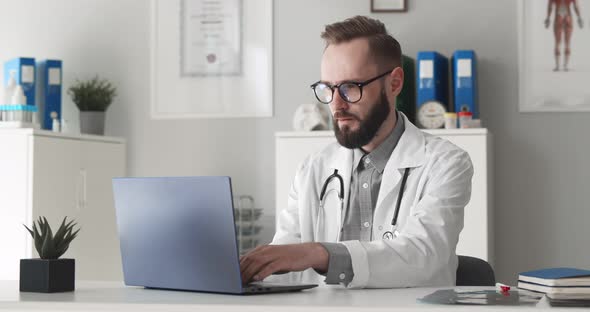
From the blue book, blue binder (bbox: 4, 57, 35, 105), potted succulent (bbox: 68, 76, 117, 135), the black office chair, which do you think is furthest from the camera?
potted succulent (bbox: 68, 76, 117, 135)

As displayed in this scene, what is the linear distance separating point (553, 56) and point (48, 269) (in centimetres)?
324

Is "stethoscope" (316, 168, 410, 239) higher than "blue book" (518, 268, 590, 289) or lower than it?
higher

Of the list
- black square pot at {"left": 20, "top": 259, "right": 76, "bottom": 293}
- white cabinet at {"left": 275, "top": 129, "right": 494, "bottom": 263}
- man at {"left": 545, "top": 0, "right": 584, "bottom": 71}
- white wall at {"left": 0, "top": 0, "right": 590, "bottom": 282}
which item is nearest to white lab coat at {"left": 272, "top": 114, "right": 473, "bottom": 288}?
black square pot at {"left": 20, "top": 259, "right": 76, "bottom": 293}

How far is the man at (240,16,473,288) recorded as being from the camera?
2209mm

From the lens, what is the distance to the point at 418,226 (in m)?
2.20

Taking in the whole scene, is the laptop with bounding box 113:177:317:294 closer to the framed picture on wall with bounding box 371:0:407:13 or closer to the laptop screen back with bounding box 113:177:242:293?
the laptop screen back with bounding box 113:177:242:293

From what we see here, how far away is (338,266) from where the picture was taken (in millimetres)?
1976

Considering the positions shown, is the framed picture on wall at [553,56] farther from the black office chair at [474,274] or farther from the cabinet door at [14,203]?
the cabinet door at [14,203]

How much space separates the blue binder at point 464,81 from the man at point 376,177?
1709 millimetres

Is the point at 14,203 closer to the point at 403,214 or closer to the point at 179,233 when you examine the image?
the point at 403,214

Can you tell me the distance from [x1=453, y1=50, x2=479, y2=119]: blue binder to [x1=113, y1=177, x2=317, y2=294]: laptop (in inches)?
99.8

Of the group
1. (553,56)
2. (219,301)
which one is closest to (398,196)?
(219,301)

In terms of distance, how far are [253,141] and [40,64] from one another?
1245 millimetres

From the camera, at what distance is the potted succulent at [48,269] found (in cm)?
191
